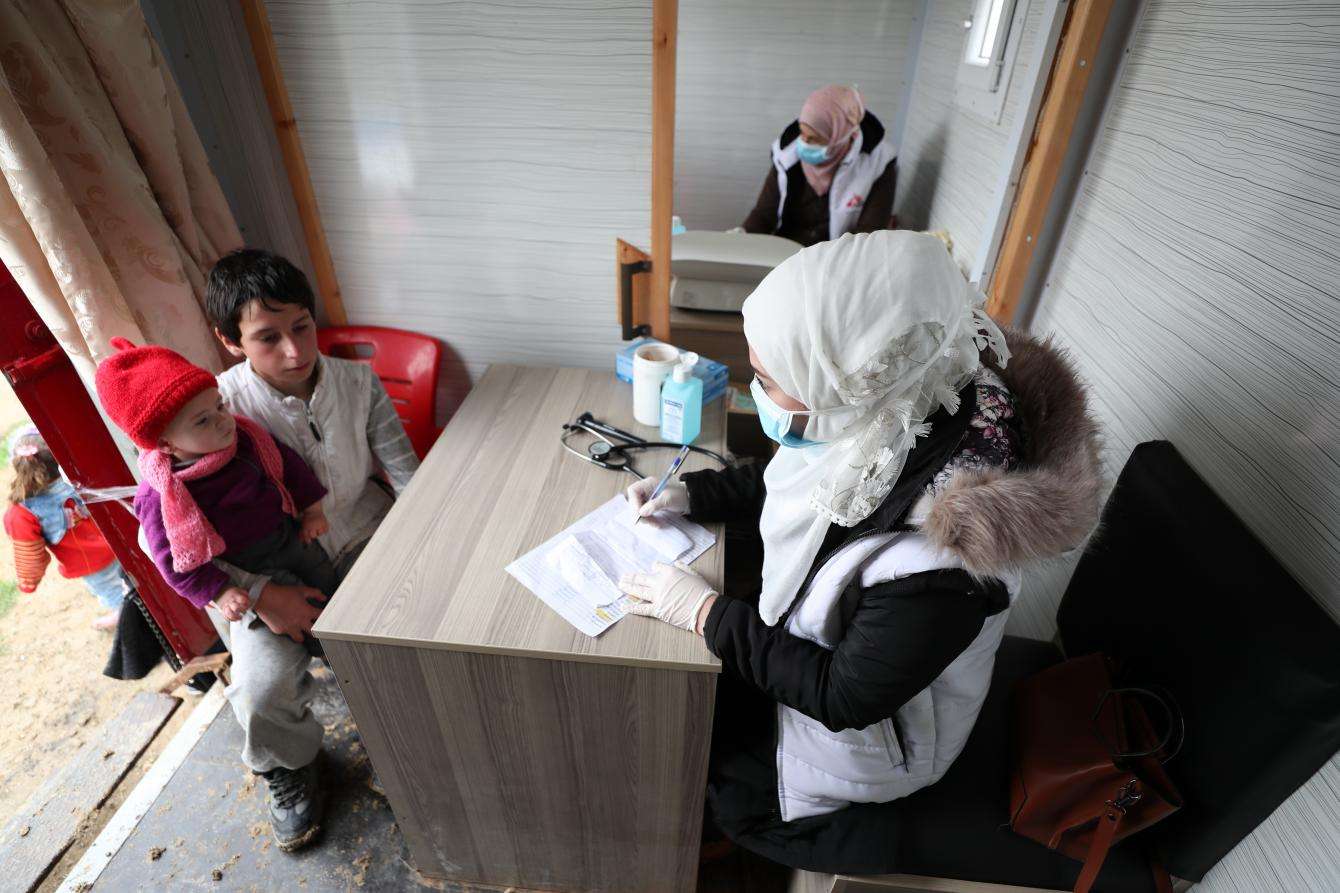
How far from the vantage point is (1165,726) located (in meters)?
0.87

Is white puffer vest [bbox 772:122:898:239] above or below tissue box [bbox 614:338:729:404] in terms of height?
above

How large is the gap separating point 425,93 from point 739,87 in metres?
2.12

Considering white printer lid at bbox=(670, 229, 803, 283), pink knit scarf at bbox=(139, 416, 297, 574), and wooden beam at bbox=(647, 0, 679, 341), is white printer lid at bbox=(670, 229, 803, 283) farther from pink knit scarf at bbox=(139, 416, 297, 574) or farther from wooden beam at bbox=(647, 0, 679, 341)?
pink knit scarf at bbox=(139, 416, 297, 574)

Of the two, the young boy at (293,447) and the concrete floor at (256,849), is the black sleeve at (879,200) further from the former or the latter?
the concrete floor at (256,849)

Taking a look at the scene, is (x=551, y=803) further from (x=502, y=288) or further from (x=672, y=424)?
(x=502, y=288)

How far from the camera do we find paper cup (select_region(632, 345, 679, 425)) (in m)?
1.34

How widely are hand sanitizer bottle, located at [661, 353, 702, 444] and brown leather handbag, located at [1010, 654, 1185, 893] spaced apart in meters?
0.77

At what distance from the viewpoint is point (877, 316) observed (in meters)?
0.73

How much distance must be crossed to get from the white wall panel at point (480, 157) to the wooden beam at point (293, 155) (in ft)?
0.06

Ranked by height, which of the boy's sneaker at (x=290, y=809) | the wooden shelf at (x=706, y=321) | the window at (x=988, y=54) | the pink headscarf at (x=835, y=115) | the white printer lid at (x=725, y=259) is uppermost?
the window at (x=988, y=54)

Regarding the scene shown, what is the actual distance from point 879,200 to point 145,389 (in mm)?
2351

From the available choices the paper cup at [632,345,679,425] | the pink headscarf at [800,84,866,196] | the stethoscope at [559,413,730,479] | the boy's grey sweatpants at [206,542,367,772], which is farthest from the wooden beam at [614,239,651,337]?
the pink headscarf at [800,84,866,196]

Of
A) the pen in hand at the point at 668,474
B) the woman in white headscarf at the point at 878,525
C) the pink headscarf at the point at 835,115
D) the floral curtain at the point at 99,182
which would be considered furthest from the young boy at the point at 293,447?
the pink headscarf at the point at 835,115

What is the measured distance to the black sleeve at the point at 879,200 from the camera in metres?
2.41
